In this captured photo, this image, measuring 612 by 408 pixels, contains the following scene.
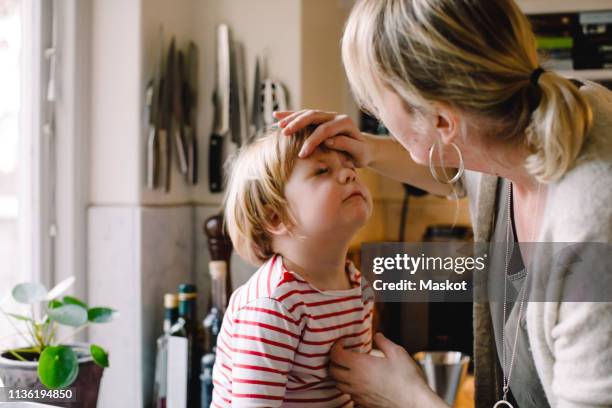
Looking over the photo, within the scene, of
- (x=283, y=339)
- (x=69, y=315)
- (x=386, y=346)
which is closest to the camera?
(x=283, y=339)

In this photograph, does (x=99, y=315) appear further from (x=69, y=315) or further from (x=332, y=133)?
(x=332, y=133)

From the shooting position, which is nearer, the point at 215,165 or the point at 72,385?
the point at 72,385

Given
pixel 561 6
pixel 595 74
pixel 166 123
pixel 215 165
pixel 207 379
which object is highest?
pixel 561 6

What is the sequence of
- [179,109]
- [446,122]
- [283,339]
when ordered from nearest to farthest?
[446,122] → [283,339] → [179,109]

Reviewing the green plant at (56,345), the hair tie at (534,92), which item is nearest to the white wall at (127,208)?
the green plant at (56,345)

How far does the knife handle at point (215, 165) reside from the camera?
1897 millimetres

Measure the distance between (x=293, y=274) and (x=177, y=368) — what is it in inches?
26.1

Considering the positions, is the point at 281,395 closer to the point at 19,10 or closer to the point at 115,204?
the point at 115,204

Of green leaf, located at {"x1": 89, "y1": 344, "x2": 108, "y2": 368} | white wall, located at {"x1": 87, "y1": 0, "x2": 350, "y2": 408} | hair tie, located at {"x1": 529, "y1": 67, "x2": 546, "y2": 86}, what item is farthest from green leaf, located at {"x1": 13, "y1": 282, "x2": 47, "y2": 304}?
hair tie, located at {"x1": 529, "y1": 67, "x2": 546, "y2": 86}

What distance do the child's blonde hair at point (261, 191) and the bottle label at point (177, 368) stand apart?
0.54 m

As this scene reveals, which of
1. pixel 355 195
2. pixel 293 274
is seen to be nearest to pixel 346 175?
pixel 355 195

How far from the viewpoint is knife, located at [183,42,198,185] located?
6.15ft

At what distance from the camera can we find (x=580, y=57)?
7.27ft

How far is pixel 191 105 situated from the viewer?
189cm
